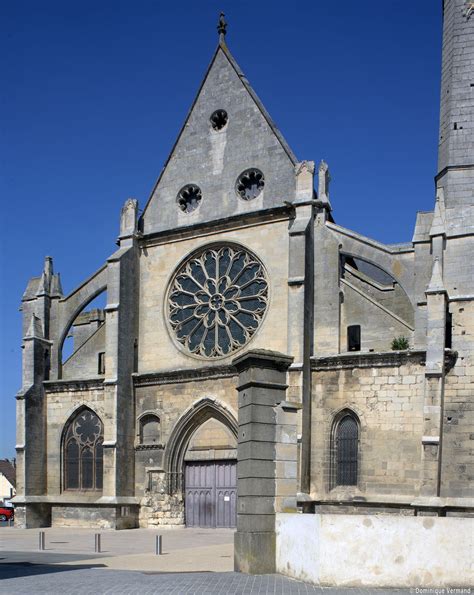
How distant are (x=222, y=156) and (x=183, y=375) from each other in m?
6.94

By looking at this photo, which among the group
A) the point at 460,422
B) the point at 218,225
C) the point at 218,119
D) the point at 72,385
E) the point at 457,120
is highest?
the point at 218,119

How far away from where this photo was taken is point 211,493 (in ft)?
76.4

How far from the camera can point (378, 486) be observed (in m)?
19.9

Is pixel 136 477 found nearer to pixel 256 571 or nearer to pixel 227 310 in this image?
pixel 227 310

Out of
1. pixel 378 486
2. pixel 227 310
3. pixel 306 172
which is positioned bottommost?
pixel 378 486

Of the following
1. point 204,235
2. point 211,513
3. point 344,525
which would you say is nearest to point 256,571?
point 344,525

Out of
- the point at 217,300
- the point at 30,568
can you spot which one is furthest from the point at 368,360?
the point at 30,568

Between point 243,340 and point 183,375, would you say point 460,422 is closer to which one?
point 243,340

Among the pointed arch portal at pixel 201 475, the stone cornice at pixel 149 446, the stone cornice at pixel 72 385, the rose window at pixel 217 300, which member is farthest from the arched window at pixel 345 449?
the stone cornice at pixel 72 385

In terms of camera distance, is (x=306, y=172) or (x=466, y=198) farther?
(x=306, y=172)

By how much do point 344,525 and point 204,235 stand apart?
15936 millimetres

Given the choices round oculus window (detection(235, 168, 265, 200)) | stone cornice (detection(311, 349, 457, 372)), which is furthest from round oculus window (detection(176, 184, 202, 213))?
stone cornice (detection(311, 349, 457, 372))

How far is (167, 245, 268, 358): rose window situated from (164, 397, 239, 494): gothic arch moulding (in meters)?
1.66

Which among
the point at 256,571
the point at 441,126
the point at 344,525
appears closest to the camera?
the point at 344,525
